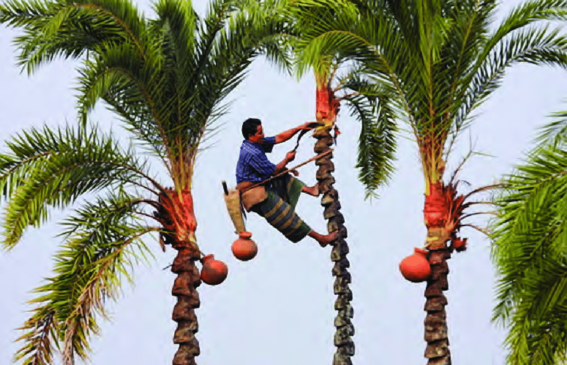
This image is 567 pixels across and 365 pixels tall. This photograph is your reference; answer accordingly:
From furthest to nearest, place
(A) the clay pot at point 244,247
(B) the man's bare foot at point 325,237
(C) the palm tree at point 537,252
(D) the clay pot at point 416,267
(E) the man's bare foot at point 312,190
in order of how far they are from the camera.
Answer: (B) the man's bare foot at point 325,237, (E) the man's bare foot at point 312,190, (A) the clay pot at point 244,247, (D) the clay pot at point 416,267, (C) the palm tree at point 537,252

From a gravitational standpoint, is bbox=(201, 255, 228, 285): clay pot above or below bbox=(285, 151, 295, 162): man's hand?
below

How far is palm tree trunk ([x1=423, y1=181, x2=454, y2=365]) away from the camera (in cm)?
1552

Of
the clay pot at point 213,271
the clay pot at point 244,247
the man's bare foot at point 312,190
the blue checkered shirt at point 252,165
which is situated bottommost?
the clay pot at point 213,271

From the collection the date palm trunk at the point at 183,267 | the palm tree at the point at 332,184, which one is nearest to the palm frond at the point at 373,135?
the palm tree at the point at 332,184

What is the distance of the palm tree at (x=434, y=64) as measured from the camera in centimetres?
1552

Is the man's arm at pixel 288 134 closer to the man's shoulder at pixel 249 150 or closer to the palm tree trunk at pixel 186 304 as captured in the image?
the man's shoulder at pixel 249 150

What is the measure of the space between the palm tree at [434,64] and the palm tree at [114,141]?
2.02m

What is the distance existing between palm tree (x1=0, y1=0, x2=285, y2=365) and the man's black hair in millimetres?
388

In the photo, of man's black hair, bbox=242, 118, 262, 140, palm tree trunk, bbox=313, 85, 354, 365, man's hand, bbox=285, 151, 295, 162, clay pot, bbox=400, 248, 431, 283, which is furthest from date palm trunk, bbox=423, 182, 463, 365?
palm tree trunk, bbox=313, 85, 354, 365

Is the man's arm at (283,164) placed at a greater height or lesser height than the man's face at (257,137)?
lesser

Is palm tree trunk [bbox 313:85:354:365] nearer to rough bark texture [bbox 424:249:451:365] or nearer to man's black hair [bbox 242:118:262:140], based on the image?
man's black hair [bbox 242:118:262:140]

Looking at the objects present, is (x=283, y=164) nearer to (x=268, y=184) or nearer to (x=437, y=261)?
(x=268, y=184)

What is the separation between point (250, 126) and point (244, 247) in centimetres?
167

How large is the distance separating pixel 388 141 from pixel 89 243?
19.9 feet
